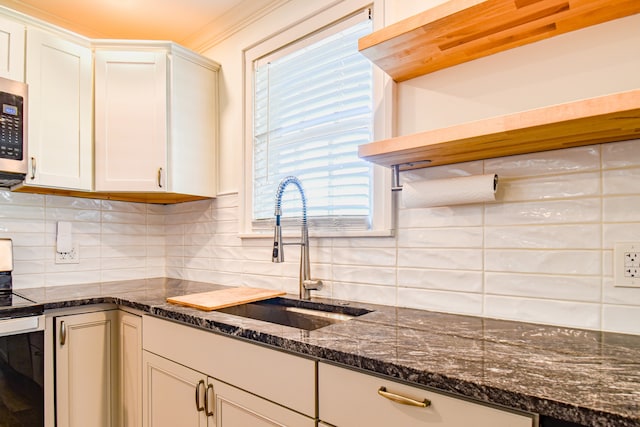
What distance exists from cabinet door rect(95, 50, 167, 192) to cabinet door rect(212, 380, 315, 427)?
3.94 ft

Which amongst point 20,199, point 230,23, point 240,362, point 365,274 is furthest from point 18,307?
point 230,23

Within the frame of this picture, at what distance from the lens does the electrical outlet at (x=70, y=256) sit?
210 centimetres

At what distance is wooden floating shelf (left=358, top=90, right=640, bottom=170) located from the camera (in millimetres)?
834

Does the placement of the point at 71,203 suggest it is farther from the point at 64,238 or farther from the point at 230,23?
the point at 230,23

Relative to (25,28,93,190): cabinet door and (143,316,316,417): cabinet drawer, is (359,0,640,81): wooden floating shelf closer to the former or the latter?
(143,316,316,417): cabinet drawer

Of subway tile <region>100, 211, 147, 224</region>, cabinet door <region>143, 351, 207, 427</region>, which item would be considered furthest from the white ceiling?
cabinet door <region>143, 351, 207, 427</region>

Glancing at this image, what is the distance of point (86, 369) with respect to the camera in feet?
5.58

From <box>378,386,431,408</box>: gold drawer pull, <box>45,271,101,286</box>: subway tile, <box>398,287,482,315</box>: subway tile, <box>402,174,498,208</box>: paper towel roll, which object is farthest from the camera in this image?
<box>45,271,101,286</box>: subway tile

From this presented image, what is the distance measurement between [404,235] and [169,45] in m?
1.64

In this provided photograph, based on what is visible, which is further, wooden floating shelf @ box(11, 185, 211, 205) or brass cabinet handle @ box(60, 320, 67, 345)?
wooden floating shelf @ box(11, 185, 211, 205)

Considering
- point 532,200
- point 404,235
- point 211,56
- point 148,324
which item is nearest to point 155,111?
point 211,56

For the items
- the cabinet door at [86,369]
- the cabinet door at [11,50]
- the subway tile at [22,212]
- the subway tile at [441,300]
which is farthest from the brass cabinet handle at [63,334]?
the subway tile at [441,300]

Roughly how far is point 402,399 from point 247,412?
59 centimetres

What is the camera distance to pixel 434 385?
75 cm
